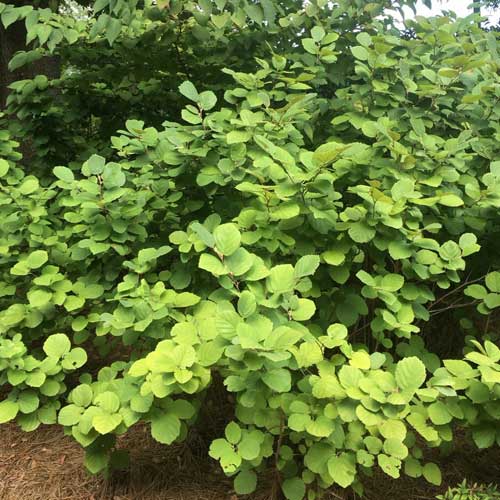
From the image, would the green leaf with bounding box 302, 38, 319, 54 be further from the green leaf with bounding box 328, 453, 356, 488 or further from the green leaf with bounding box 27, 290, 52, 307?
the green leaf with bounding box 328, 453, 356, 488

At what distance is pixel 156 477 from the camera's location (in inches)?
83.7

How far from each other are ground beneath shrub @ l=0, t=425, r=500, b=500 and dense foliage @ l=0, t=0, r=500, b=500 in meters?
0.17

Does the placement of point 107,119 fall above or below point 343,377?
above

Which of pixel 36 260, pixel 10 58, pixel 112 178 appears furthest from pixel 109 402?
pixel 10 58

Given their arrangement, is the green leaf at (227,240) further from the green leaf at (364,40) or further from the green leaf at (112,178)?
the green leaf at (364,40)

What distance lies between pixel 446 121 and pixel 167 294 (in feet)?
5.45

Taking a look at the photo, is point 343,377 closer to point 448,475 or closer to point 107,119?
point 448,475

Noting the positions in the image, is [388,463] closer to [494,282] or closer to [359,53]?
[494,282]

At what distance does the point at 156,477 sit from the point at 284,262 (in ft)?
3.68

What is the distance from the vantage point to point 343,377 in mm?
1458

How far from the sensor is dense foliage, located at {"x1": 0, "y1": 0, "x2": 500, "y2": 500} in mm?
1522

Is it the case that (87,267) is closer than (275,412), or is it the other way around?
(275,412)

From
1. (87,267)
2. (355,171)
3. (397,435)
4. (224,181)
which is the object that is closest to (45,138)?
(87,267)

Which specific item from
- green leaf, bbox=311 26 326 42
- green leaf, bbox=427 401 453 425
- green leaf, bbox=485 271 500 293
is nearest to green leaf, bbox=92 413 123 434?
green leaf, bbox=427 401 453 425
